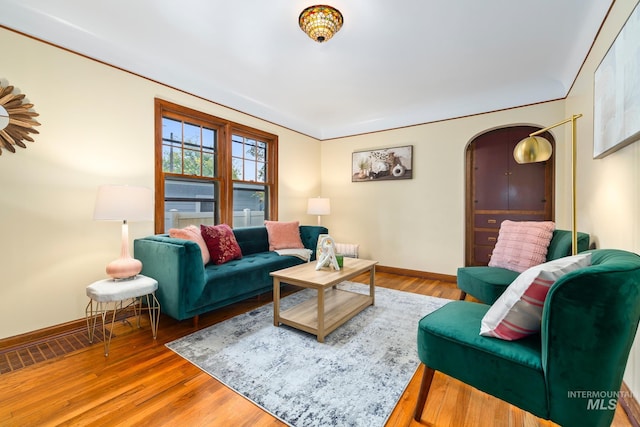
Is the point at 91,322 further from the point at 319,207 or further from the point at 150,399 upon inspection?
the point at 319,207

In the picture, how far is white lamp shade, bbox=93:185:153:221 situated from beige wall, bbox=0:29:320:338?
0.51m

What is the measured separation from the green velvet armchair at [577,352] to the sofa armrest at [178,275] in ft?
6.85

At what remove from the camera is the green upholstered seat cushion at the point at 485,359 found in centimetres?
107

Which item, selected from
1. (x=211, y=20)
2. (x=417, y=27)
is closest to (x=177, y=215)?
(x=211, y=20)

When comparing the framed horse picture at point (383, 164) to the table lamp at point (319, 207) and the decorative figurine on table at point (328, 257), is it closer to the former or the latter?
the table lamp at point (319, 207)

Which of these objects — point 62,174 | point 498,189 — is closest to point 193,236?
point 62,174

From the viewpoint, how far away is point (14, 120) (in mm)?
2041

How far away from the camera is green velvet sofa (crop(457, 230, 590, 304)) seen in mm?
2224

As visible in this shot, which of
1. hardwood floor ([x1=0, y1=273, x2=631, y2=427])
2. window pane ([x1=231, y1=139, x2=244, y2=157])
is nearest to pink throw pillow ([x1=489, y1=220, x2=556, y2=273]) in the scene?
hardwood floor ([x1=0, y1=273, x2=631, y2=427])

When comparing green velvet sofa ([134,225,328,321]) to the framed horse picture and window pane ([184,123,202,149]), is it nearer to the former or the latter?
window pane ([184,123,202,149])

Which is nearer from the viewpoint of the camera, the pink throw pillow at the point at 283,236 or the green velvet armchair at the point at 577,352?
the green velvet armchair at the point at 577,352

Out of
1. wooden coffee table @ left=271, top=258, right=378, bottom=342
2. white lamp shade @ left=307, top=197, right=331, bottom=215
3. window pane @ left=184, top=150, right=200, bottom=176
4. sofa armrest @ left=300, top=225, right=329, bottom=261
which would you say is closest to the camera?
wooden coffee table @ left=271, top=258, right=378, bottom=342

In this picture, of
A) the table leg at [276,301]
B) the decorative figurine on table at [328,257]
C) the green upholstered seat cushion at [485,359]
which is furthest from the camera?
the decorative figurine on table at [328,257]

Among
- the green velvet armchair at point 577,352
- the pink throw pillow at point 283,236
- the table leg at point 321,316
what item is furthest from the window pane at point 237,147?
the green velvet armchair at point 577,352
